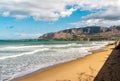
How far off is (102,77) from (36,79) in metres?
3.02

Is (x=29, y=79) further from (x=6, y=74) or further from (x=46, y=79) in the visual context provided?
(x=6, y=74)

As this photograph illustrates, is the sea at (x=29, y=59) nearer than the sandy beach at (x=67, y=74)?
No

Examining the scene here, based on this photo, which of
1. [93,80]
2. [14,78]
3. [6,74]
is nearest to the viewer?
[93,80]

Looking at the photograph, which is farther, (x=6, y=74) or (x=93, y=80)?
(x=6, y=74)

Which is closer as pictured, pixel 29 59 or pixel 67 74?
pixel 67 74

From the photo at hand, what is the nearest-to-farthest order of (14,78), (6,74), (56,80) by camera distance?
(56,80), (14,78), (6,74)

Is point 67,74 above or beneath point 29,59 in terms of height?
beneath

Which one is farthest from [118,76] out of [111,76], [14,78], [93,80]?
[14,78]

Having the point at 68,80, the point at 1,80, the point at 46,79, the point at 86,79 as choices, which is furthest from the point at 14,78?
the point at 86,79

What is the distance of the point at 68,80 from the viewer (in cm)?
993

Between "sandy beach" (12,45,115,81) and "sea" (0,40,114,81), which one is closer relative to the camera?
"sandy beach" (12,45,115,81)

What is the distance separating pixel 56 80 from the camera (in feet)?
33.0

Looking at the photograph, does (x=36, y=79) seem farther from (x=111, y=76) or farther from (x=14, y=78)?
(x=111, y=76)

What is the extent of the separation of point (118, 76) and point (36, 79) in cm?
370
